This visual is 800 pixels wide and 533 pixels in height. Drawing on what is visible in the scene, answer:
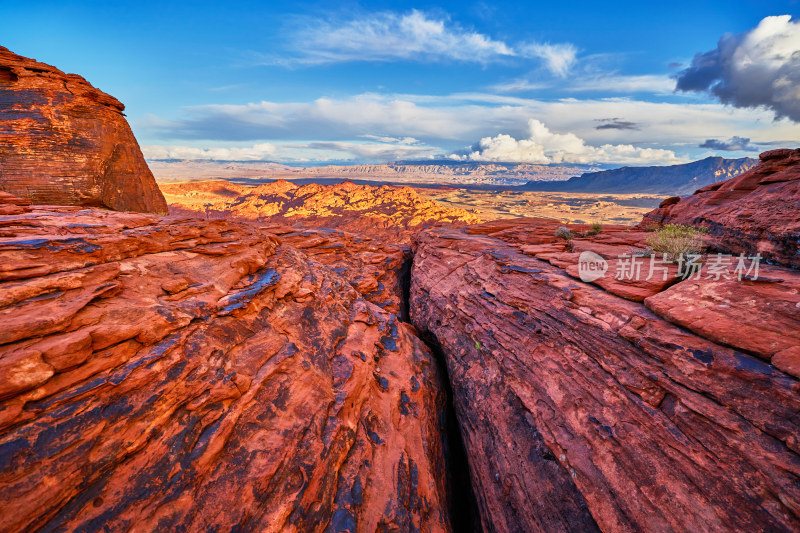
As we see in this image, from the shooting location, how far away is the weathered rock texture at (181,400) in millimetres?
4020

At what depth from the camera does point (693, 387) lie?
513 centimetres

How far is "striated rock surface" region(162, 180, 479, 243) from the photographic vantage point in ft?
210

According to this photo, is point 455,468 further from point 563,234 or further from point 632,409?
point 563,234

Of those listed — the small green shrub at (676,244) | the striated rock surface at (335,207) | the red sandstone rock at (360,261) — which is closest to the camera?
the small green shrub at (676,244)

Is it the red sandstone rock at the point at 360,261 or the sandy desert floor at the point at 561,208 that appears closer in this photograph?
the red sandstone rock at the point at 360,261

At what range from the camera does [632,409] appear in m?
5.77

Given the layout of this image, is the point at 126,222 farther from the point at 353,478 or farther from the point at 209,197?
the point at 209,197

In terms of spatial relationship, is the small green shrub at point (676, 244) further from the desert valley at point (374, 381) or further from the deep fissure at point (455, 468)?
the deep fissure at point (455, 468)

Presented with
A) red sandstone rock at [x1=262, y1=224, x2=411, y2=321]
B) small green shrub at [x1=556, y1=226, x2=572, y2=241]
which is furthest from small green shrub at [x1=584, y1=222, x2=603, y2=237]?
red sandstone rock at [x1=262, y1=224, x2=411, y2=321]

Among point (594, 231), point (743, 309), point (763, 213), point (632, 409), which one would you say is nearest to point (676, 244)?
point (763, 213)

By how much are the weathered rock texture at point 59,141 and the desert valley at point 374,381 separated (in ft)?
0.36

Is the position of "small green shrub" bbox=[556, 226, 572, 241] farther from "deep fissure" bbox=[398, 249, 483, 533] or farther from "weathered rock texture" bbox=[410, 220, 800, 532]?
"deep fissure" bbox=[398, 249, 483, 533]

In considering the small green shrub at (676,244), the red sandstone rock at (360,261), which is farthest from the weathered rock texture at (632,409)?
the red sandstone rock at (360,261)

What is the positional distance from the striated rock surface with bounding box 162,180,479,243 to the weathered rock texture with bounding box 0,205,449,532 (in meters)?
46.6
